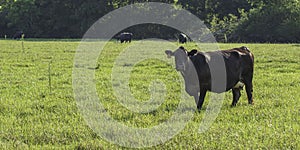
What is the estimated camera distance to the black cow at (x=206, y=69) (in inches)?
317

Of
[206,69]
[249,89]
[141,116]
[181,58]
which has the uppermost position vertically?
[181,58]

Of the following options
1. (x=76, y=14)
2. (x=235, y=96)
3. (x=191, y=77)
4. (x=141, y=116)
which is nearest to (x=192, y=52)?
(x=191, y=77)

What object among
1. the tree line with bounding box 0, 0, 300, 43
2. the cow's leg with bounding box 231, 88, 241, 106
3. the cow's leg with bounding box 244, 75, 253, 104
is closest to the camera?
the cow's leg with bounding box 231, 88, 241, 106

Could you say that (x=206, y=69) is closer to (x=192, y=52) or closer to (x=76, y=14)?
(x=192, y=52)

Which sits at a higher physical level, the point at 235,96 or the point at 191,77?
the point at 191,77

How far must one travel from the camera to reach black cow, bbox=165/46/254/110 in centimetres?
805

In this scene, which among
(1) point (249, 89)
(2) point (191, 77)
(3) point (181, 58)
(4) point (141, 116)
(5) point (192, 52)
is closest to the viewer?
(4) point (141, 116)

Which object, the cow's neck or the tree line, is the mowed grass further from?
the tree line

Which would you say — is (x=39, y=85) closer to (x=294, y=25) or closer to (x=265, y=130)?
(x=265, y=130)

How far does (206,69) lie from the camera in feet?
26.7

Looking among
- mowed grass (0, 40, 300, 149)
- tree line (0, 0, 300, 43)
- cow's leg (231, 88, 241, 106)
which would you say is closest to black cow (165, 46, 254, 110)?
cow's leg (231, 88, 241, 106)

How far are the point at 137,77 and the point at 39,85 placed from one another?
2981 millimetres

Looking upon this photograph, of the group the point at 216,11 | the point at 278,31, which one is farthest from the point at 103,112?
the point at 216,11

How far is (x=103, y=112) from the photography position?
772cm
